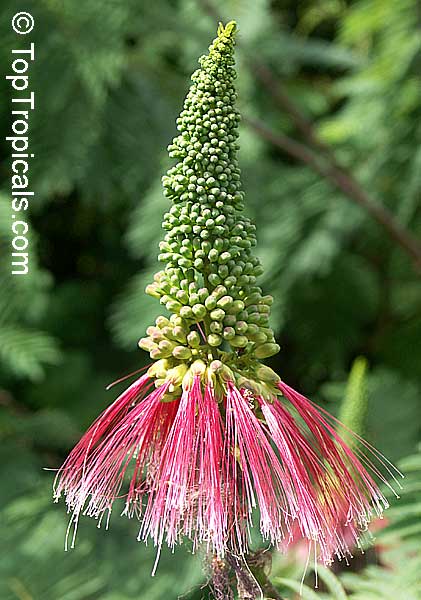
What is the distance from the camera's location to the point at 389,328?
169 centimetres

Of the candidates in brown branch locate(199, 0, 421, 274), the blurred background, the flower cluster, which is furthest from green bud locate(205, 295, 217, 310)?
brown branch locate(199, 0, 421, 274)

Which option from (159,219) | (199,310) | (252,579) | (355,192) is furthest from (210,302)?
(355,192)

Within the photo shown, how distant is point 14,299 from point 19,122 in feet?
1.03

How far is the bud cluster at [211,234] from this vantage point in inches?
13.0

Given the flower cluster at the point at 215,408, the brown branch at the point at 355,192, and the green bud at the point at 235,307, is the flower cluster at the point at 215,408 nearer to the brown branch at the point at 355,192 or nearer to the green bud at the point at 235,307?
the green bud at the point at 235,307

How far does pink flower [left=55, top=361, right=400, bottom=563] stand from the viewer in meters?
0.32

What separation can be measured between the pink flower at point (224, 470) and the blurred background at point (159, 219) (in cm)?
30

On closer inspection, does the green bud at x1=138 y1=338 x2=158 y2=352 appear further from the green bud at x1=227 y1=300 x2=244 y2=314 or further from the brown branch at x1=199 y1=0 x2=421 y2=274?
the brown branch at x1=199 y1=0 x2=421 y2=274

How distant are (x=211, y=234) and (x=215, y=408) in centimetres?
8

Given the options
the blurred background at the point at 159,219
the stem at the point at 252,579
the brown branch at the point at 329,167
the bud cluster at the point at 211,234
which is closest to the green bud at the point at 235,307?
the bud cluster at the point at 211,234

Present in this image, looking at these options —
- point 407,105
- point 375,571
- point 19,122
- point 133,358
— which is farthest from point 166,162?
point 375,571

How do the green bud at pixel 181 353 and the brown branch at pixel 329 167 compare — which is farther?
the brown branch at pixel 329 167

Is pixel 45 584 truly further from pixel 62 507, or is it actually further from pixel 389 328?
pixel 389 328

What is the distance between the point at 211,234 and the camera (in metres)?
0.33
